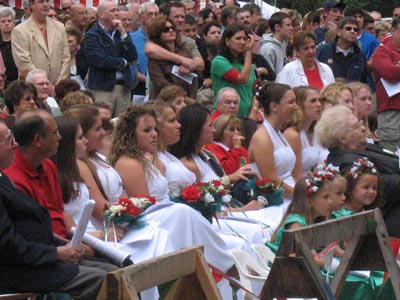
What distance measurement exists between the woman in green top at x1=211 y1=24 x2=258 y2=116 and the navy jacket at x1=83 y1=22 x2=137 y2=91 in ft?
3.21

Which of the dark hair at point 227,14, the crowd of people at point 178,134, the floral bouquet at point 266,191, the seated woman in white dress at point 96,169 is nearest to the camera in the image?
the crowd of people at point 178,134

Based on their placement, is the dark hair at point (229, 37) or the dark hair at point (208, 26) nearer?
the dark hair at point (229, 37)

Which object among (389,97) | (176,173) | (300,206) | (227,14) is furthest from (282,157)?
(227,14)

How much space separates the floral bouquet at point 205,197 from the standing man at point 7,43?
523 cm

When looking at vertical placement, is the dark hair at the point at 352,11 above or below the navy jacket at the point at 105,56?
below

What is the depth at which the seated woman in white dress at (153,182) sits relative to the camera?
306 inches

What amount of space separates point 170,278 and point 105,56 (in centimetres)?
709

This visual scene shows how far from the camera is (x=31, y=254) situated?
6.40 metres

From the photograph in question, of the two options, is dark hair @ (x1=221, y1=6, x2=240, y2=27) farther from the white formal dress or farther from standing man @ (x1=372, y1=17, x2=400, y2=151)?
the white formal dress

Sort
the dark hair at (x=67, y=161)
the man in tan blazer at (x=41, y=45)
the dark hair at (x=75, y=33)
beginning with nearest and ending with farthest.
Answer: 1. the dark hair at (x=67, y=161)
2. the man in tan blazer at (x=41, y=45)
3. the dark hair at (x=75, y=33)

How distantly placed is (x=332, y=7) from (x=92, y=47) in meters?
6.08

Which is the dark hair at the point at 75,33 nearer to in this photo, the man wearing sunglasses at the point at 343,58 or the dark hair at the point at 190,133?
the man wearing sunglasses at the point at 343,58

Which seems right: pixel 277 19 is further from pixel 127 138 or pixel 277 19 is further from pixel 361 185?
pixel 127 138

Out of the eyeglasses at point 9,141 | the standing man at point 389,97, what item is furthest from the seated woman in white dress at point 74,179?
the standing man at point 389,97
